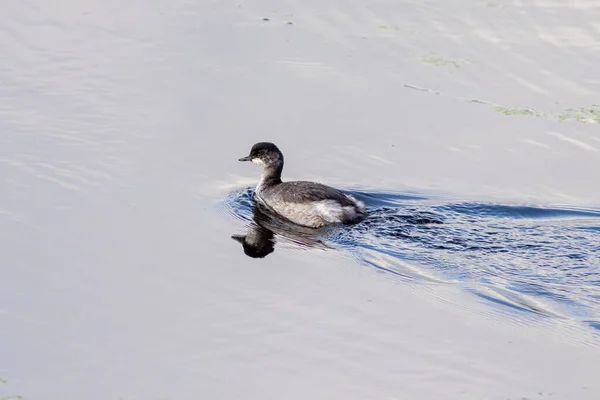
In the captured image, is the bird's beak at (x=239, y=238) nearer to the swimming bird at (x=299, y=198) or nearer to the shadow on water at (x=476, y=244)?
the shadow on water at (x=476, y=244)

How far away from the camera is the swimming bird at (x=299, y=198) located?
11.1m

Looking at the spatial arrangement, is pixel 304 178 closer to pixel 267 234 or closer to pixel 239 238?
pixel 267 234

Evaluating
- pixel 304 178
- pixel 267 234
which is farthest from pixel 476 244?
pixel 304 178

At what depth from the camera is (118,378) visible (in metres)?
7.56

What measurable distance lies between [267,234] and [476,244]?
209 centimetres

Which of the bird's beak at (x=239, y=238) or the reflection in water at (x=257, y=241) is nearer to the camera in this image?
the reflection in water at (x=257, y=241)

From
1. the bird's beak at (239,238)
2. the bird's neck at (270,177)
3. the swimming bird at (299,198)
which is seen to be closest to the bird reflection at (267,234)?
the bird's beak at (239,238)

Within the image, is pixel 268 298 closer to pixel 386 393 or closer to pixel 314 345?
pixel 314 345

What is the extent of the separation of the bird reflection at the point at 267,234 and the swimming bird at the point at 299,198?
0.37 ft

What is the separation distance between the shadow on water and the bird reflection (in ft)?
0.03

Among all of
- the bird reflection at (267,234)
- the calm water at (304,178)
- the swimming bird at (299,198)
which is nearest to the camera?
the calm water at (304,178)

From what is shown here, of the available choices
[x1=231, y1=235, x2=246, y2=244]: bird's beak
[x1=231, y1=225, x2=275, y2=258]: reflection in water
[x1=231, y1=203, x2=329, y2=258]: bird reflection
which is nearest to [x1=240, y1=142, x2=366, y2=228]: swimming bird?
[x1=231, y1=203, x2=329, y2=258]: bird reflection

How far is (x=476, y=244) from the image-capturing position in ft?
34.7

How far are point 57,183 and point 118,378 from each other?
3.77 metres
